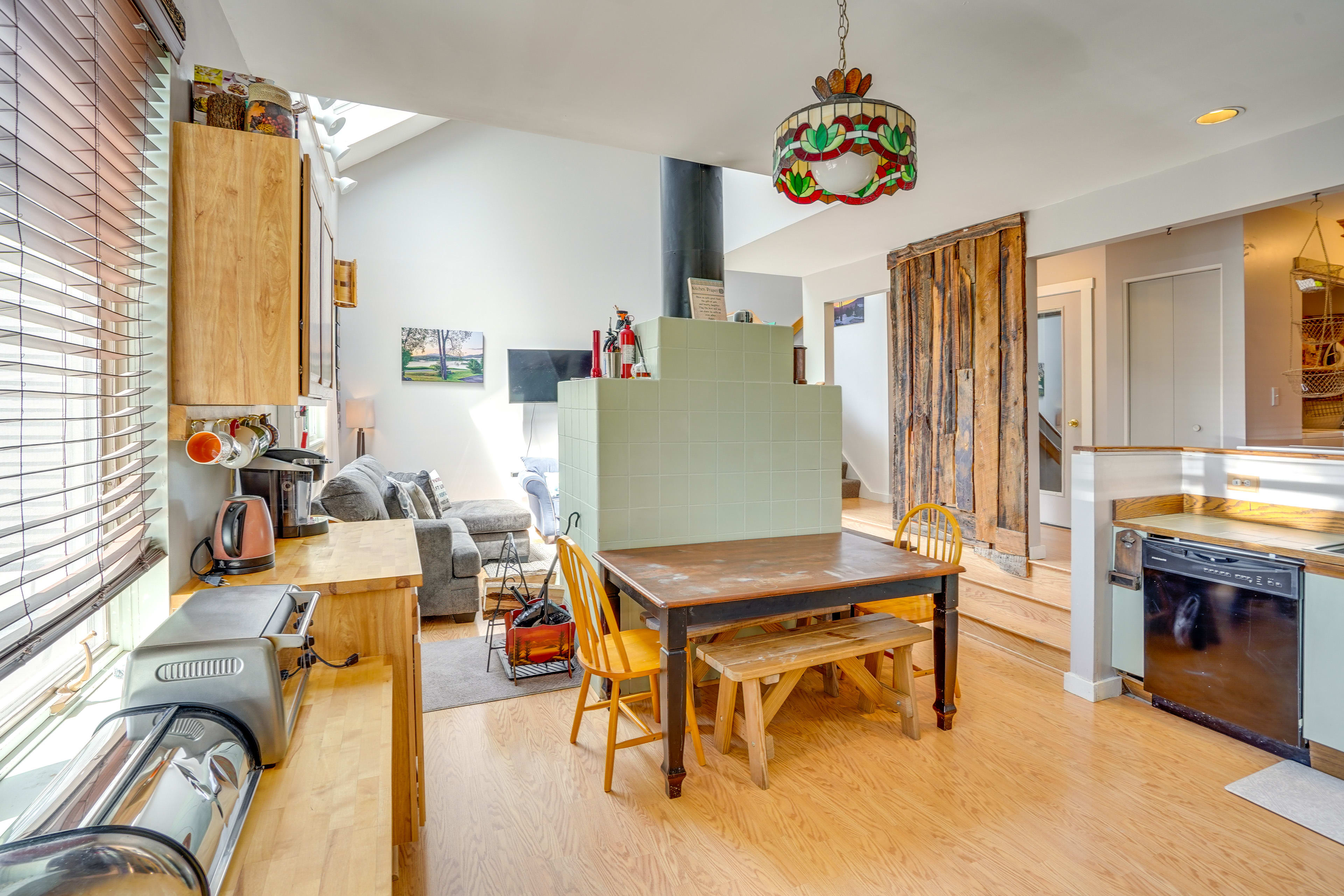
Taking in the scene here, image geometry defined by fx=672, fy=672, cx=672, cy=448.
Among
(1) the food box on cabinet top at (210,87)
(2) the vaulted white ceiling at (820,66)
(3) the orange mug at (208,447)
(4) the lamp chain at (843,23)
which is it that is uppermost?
(2) the vaulted white ceiling at (820,66)

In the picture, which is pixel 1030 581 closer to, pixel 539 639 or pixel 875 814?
pixel 875 814

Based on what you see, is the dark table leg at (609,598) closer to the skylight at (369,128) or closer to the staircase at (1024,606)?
the staircase at (1024,606)

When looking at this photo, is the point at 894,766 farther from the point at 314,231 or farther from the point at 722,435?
the point at 314,231

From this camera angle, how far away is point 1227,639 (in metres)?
2.61

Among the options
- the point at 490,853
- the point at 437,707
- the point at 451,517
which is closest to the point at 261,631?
the point at 490,853

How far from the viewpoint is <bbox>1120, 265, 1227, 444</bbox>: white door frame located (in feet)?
14.3

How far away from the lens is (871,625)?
9.00 ft

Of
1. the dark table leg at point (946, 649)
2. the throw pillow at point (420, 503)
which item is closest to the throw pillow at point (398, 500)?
the throw pillow at point (420, 503)

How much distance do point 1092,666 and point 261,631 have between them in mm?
3251

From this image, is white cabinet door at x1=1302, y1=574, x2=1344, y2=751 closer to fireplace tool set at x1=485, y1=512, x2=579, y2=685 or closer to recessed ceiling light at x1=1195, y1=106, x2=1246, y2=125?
recessed ceiling light at x1=1195, y1=106, x2=1246, y2=125

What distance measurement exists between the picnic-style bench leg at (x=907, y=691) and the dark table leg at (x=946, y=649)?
0.13m

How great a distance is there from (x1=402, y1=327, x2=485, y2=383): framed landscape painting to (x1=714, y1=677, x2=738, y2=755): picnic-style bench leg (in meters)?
4.98

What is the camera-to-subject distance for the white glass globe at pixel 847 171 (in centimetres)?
183

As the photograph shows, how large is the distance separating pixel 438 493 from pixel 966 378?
4.10 m
